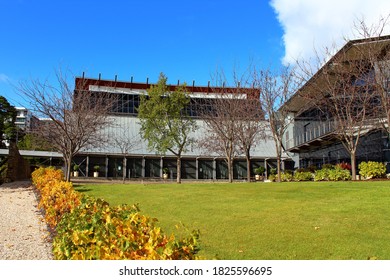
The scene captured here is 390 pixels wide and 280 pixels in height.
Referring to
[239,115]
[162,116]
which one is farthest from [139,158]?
[239,115]

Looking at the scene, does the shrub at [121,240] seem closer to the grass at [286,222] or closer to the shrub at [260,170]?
the grass at [286,222]

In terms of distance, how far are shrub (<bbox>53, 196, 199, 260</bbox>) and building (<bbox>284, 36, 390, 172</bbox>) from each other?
12.2 m

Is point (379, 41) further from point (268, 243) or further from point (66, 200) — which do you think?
point (66, 200)

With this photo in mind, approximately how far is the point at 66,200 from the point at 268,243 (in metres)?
4.17

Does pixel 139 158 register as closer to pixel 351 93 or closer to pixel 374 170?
pixel 374 170

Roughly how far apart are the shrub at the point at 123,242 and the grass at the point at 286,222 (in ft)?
1.40

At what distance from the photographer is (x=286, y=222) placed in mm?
6957

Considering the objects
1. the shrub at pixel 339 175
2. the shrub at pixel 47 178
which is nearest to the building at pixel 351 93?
the shrub at pixel 339 175

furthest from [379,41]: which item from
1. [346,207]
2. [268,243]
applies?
[268,243]

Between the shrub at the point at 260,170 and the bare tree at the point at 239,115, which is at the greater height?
the bare tree at the point at 239,115

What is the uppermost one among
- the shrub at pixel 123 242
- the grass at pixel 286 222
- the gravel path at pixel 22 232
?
the shrub at pixel 123 242

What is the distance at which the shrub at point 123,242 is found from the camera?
3.05m
